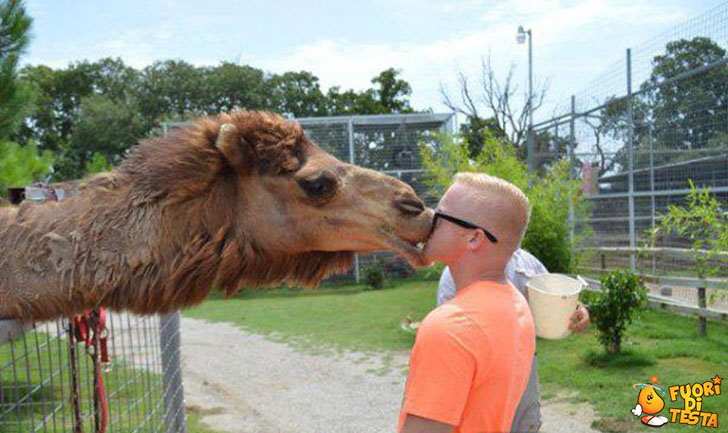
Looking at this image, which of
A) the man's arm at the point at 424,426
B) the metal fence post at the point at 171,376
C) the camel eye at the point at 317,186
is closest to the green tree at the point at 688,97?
the metal fence post at the point at 171,376

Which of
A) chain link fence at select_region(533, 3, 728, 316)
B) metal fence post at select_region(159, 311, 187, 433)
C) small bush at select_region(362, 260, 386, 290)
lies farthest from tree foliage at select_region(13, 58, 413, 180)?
metal fence post at select_region(159, 311, 187, 433)

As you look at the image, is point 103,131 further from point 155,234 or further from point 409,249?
point 409,249

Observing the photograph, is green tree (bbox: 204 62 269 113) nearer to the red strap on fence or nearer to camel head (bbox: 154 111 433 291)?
the red strap on fence

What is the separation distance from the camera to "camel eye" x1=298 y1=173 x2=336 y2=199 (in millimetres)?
2209

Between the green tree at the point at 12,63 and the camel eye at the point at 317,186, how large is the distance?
4.10m

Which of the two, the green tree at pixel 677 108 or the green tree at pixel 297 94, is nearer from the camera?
the green tree at pixel 677 108

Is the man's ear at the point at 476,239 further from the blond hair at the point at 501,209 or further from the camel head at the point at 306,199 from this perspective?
the camel head at the point at 306,199

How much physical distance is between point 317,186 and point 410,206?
31cm

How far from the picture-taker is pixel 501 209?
1.91m

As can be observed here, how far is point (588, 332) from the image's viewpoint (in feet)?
31.0

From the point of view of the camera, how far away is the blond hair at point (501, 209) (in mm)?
1902

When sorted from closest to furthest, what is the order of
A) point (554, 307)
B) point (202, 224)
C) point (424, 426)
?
point (424, 426)
point (202, 224)
point (554, 307)

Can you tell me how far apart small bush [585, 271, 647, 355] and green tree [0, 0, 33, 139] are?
6396 mm

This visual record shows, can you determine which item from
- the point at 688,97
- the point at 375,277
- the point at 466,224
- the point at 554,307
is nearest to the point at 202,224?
the point at 466,224
